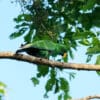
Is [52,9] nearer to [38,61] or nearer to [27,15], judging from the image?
[27,15]

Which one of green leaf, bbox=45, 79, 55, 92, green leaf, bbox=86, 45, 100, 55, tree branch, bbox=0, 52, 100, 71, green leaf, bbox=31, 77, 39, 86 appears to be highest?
green leaf, bbox=31, 77, 39, 86

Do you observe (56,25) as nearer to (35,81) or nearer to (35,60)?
(35,81)

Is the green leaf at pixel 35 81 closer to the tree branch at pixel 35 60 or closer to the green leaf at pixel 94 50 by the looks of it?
the green leaf at pixel 94 50

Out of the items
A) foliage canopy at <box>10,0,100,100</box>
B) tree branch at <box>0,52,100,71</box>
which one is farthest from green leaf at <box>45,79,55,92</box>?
tree branch at <box>0,52,100,71</box>

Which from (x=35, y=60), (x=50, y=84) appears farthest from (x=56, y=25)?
(x=35, y=60)

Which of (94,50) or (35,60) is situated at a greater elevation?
(94,50)

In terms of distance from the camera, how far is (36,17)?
472 centimetres

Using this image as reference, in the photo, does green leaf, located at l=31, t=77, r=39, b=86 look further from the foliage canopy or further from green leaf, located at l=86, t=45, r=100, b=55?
green leaf, located at l=86, t=45, r=100, b=55

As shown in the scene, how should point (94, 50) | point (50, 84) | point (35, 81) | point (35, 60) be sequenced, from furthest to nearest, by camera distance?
point (35, 81) → point (50, 84) → point (94, 50) → point (35, 60)

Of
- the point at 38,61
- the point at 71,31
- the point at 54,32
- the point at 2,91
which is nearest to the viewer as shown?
the point at 2,91

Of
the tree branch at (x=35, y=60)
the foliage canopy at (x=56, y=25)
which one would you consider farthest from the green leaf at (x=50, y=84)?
the tree branch at (x=35, y=60)

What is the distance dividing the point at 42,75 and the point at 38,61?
1.98 metres

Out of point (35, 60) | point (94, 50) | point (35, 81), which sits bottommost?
point (35, 60)

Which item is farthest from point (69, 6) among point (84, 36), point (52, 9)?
point (84, 36)
